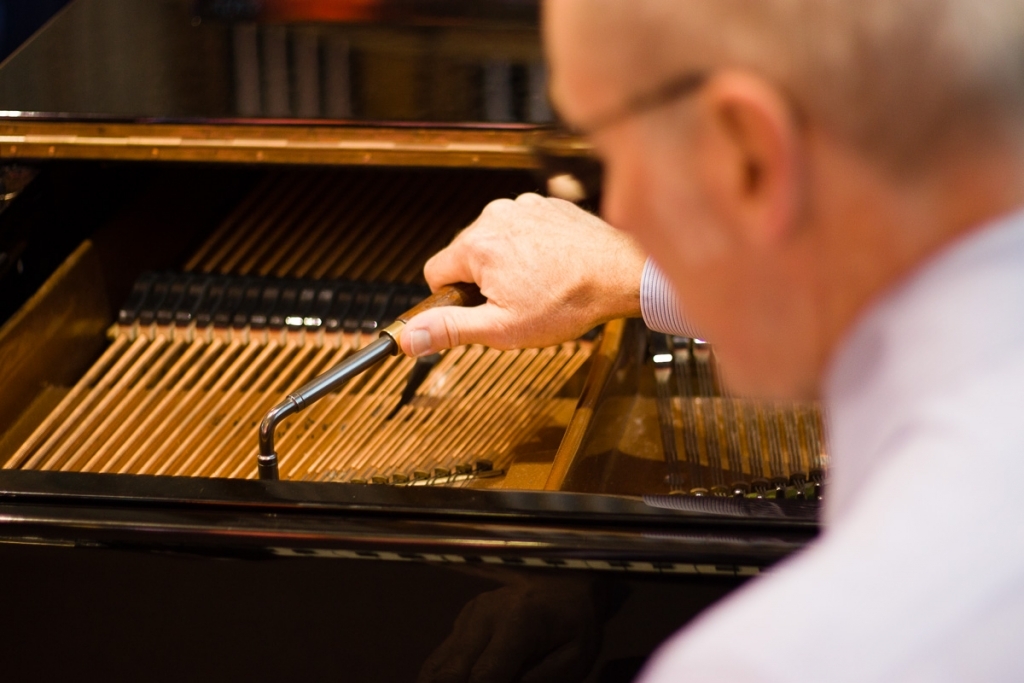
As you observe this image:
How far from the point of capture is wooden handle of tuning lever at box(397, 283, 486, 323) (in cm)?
154

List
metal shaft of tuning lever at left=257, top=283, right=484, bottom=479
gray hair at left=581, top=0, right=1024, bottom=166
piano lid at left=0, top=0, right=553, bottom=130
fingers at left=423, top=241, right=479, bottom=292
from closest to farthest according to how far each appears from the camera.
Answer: gray hair at left=581, top=0, right=1024, bottom=166, metal shaft of tuning lever at left=257, top=283, right=484, bottom=479, fingers at left=423, top=241, right=479, bottom=292, piano lid at left=0, top=0, right=553, bottom=130

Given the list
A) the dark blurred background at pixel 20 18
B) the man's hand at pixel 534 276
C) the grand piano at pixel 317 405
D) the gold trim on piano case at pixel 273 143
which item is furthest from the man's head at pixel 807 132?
the dark blurred background at pixel 20 18

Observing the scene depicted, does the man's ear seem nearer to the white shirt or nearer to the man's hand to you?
the white shirt

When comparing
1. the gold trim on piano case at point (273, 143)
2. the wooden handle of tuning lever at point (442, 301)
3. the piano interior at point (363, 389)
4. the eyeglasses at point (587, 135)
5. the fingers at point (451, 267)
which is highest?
the eyeglasses at point (587, 135)

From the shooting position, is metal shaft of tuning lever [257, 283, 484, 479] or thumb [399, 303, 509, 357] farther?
thumb [399, 303, 509, 357]

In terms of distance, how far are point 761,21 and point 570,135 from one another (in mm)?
223

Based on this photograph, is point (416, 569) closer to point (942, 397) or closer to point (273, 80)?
point (942, 397)

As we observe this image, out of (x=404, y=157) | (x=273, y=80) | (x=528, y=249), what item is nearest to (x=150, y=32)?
(x=273, y=80)

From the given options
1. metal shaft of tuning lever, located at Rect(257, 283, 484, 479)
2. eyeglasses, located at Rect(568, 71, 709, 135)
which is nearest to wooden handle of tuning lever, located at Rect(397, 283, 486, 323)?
metal shaft of tuning lever, located at Rect(257, 283, 484, 479)

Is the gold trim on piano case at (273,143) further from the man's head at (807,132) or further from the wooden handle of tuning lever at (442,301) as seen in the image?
the man's head at (807,132)

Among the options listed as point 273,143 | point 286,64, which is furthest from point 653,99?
point 286,64

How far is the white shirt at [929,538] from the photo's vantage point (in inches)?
22.7

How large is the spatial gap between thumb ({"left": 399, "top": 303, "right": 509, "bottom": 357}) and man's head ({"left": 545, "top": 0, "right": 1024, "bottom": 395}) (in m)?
0.82

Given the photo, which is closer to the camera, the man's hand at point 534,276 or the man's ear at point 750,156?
the man's ear at point 750,156
